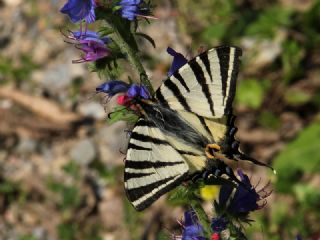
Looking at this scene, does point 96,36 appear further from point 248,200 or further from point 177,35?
point 177,35

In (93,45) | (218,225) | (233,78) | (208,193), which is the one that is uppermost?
(93,45)

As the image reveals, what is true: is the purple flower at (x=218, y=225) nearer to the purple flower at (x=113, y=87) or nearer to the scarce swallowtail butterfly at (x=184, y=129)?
the scarce swallowtail butterfly at (x=184, y=129)

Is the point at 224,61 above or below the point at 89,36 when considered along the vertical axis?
below

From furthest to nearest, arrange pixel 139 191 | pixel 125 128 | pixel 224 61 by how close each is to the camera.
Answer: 1. pixel 125 128
2. pixel 224 61
3. pixel 139 191

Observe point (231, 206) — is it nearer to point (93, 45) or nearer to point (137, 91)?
point (137, 91)

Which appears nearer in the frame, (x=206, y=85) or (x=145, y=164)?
(x=145, y=164)

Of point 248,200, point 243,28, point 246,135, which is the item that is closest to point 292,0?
point 243,28

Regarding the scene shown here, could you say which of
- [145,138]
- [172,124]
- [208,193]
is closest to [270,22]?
[208,193]
